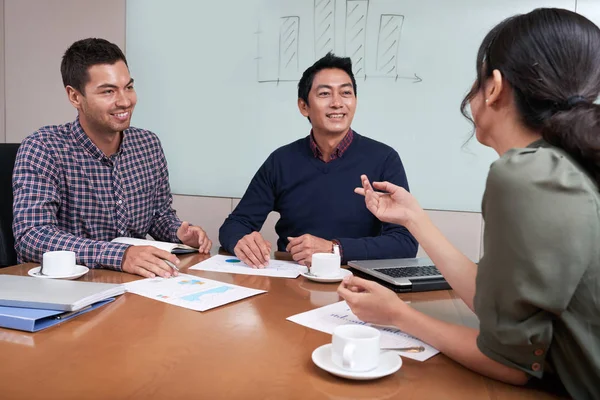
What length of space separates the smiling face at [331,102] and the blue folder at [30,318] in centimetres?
138

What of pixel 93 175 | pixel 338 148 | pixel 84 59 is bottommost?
pixel 93 175

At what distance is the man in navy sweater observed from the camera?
216 centimetres

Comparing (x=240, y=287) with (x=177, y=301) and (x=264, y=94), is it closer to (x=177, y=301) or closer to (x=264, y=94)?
(x=177, y=301)

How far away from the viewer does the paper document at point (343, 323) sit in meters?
0.99

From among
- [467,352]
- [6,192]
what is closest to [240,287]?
[467,352]

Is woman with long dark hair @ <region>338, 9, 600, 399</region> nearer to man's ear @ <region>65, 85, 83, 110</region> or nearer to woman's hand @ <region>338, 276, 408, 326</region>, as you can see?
woman's hand @ <region>338, 276, 408, 326</region>

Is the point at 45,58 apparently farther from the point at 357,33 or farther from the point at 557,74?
the point at 557,74

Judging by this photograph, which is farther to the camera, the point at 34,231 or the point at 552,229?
the point at 34,231

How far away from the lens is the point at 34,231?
1731 mm

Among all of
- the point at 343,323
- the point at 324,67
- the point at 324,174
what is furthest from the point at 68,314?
the point at 324,67

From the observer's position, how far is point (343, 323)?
3.70 ft

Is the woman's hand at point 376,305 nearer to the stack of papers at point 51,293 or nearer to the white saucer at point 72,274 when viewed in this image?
the stack of papers at point 51,293

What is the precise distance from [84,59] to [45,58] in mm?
1590

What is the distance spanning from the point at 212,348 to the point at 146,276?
0.58m
